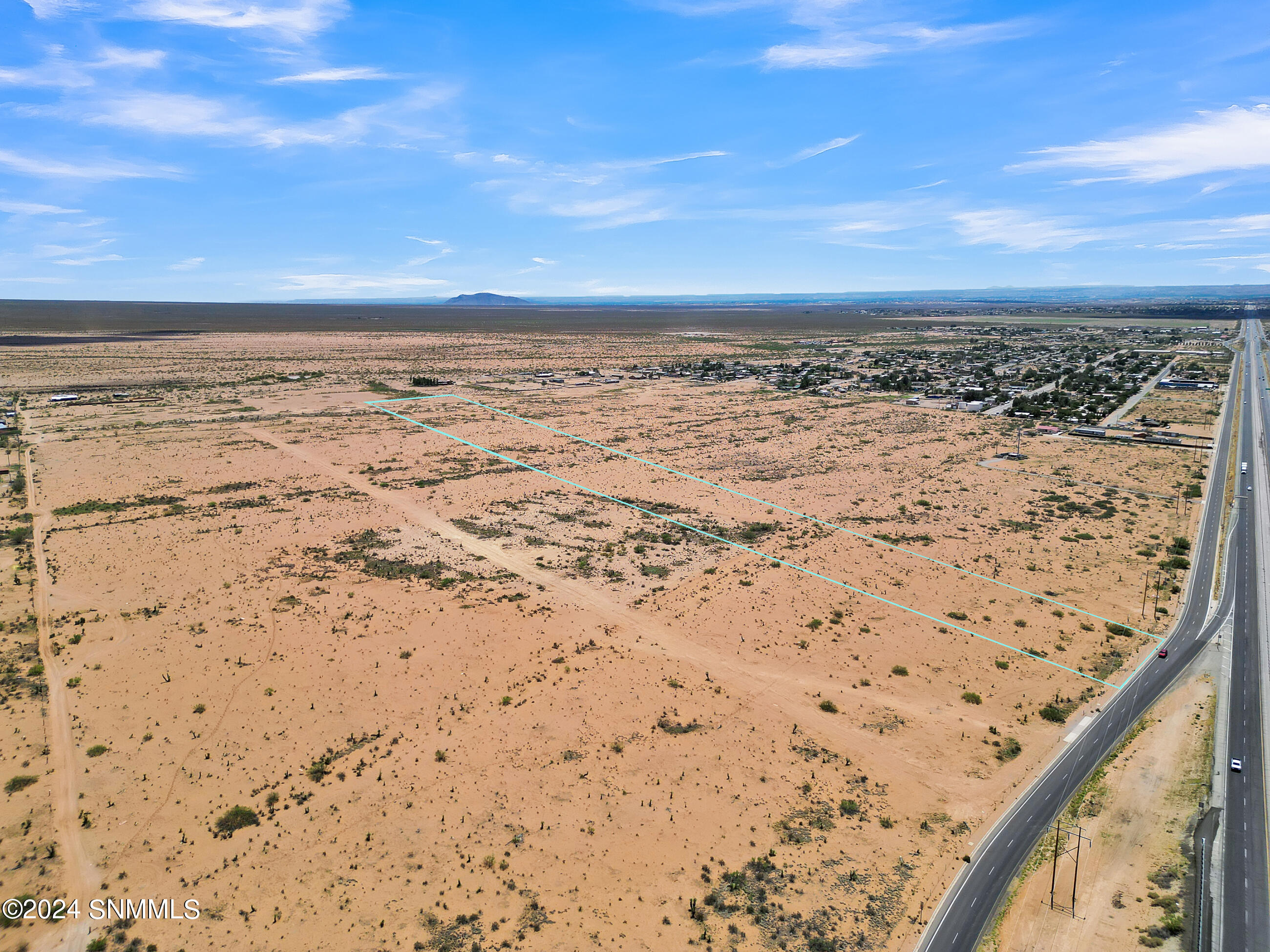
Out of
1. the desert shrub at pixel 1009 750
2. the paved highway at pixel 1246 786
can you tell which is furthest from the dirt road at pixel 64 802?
the paved highway at pixel 1246 786

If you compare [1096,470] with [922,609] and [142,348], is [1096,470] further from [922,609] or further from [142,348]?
[142,348]

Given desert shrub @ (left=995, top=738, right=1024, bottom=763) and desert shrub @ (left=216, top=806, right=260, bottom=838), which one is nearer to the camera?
desert shrub @ (left=216, top=806, right=260, bottom=838)

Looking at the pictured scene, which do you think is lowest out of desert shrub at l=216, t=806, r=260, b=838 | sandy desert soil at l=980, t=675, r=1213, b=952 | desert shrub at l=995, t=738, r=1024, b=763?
sandy desert soil at l=980, t=675, r=1213, b=952

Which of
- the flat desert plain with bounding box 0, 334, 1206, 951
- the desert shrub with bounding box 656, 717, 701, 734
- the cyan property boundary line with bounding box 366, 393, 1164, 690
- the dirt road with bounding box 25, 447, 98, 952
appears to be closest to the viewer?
the dirt road with bounding box 25, 447, 98, 952

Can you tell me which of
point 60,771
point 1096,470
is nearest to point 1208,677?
point 1096,470

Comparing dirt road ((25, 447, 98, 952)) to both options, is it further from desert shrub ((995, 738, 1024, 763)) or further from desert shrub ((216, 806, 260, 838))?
desert shrub ((995, 738, 1024, 763))

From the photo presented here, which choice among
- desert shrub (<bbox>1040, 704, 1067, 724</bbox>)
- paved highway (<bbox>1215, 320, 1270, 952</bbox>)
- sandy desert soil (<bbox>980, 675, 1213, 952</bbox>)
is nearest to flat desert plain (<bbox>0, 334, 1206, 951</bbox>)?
desert shrub (<bbox>1040, 704, 1067, 724</bbox>)

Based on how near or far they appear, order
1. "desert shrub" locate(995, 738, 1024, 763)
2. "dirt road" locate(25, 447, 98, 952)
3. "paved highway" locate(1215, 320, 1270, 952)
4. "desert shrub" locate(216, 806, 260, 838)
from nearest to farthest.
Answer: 1. "dirt road" locate(25, 447, 98, 952)
2. "paved highway" locate(1215, 320, 1270, 952)
3. "desert shrub" locate(216, 806, 260, 838)
4. "desert shrub" locate(995, 738, 1024, 763)
